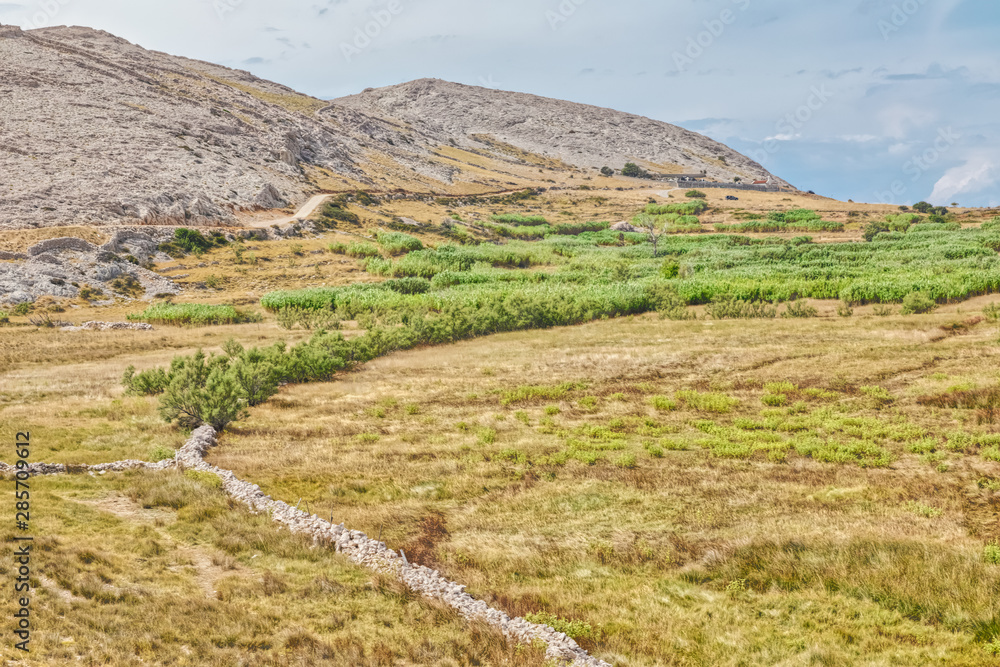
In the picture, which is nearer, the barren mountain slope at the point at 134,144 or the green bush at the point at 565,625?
the green bush at the point at 565,625

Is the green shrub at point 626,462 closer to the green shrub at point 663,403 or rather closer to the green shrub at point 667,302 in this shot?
the green shrub at point 663,403

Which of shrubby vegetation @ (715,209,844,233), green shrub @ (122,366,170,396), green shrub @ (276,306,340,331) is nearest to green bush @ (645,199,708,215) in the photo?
shrubby vegetation @ (715,209,844,233)

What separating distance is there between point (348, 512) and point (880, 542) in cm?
1189

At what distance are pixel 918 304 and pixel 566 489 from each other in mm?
38442

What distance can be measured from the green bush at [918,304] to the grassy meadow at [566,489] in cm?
22

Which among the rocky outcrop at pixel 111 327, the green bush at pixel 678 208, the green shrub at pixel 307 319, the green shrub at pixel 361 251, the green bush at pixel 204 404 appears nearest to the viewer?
the green bush at pixel 204 404

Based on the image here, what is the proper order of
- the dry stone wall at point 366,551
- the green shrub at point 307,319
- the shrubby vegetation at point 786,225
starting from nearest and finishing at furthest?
the dry stone wall at point 366,551
the green shrub at point 307,319
the shrubby vegetation at point 786,225

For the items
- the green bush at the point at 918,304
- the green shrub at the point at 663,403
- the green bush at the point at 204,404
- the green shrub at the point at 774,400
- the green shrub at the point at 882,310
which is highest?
the green bush at the point at 918,304

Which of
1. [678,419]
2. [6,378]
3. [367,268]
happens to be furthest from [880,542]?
[367,268]

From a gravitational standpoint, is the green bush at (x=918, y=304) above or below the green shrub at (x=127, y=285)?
above

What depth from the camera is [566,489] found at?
1662cm

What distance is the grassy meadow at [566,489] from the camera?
10.1 m

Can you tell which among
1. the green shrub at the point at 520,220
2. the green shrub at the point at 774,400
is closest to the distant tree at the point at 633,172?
the green shrub at the point at 520,220

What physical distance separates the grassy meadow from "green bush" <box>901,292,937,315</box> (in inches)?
8.6
